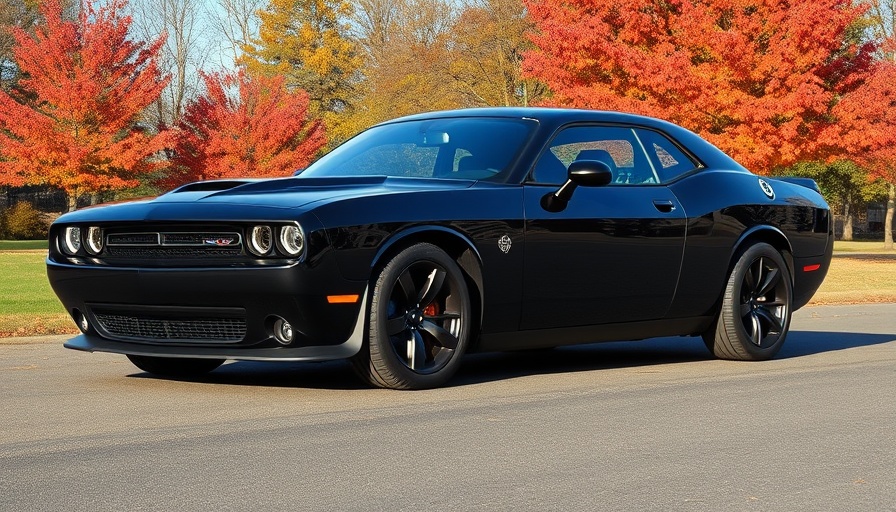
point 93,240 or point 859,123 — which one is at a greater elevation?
point 859,123

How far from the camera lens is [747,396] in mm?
6746

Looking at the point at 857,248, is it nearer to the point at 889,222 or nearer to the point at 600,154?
the point at 889,222

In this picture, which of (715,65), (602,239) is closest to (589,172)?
(602,239)

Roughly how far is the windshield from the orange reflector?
49.5 inches

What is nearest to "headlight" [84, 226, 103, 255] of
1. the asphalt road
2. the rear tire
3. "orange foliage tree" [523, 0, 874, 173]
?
the asphalt road

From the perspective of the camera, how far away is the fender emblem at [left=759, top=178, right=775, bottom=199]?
8.71m

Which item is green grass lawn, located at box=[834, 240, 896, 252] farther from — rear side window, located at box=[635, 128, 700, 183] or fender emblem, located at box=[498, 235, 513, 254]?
fender emblem, located at box=[498, 235, 513, 254]

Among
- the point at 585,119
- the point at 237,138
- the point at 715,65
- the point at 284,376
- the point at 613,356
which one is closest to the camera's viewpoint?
the point at 284,376

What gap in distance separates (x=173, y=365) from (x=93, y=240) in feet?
3.47

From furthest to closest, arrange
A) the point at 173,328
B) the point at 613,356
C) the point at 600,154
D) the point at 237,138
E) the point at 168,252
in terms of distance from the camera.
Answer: the point at 237,138
the point at 613,356
the point at 600,154
the point at 173,328
the point at 168,252

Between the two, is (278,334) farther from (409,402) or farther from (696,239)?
(696,239)

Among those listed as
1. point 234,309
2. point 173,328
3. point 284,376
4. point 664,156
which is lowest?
point 284,376

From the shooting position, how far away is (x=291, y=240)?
616 centimetres

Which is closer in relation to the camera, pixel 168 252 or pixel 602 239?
pixel 168 252
